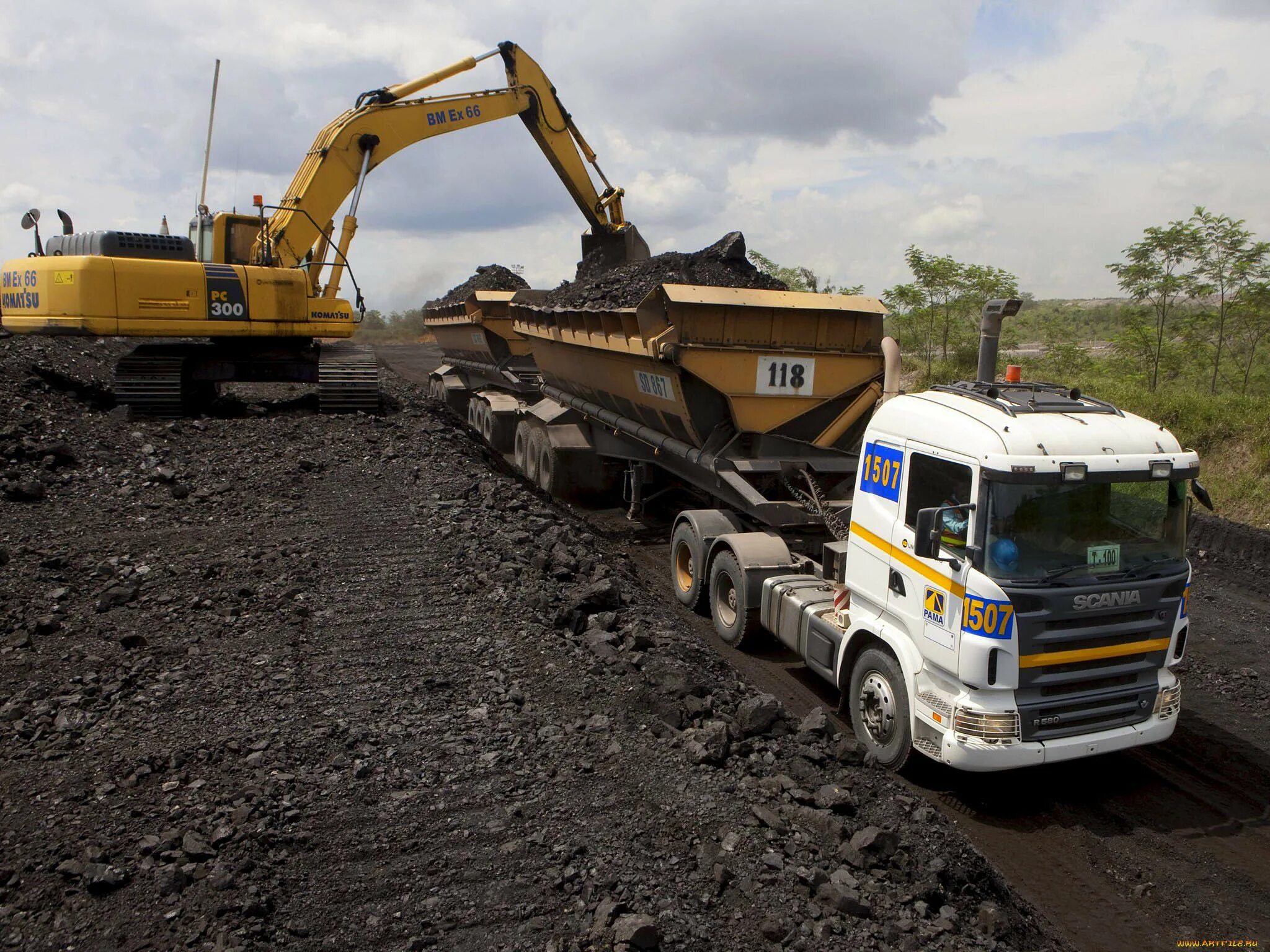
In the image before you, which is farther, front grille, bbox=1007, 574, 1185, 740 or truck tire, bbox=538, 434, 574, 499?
truck tire, bbox=538, 434, 574, 499

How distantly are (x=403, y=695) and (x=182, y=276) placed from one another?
8.53 metres

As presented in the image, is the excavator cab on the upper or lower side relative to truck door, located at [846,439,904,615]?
upper

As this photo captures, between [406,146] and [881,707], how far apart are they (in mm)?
11665

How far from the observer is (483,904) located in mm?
3818

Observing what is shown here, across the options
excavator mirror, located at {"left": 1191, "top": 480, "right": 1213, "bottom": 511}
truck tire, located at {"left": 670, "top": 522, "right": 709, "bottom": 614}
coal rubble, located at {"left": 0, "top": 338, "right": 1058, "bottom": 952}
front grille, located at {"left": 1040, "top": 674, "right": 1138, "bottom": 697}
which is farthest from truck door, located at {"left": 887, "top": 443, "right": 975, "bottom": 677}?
truck tire, located at {"left": 670, "top": 522, "right": 709, "bottom": 614}

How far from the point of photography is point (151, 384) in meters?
11.9

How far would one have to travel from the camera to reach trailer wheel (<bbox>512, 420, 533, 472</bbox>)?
14023 millimetres

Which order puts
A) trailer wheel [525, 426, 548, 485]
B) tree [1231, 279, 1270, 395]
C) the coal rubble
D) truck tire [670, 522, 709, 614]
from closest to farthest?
the coal rubble
truck tire [670, 522, 709, 614]
trailer wheel [525, 426, 548, 485]
tree [1231, 279, 1270, 395]

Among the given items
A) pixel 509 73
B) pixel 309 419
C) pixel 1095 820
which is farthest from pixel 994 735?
pixel 509 73

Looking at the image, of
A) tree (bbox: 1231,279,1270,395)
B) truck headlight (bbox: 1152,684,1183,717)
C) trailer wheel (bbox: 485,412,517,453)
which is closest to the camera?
truck headlight (bbox: 1152,684,1183,717)

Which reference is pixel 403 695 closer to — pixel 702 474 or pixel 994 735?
pixel 994 735

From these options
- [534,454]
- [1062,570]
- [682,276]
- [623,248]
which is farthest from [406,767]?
[623,248]

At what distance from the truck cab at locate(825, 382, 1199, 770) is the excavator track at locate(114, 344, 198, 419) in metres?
10.5

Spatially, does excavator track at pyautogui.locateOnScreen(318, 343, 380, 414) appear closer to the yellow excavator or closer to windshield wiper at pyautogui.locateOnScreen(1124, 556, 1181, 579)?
the yellow excavator
